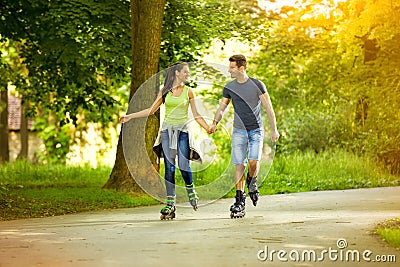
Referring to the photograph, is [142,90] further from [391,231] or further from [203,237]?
[391,231]

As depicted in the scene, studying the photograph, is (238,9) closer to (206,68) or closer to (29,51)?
(206,68)

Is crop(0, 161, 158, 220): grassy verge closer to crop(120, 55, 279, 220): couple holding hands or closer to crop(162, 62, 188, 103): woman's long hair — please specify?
crop(120, 55, 279, 220): couple holding hands

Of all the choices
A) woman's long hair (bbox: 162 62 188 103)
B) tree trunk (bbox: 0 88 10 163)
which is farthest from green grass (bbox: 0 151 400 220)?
tree trunk (bbox: 0 88 10 163)

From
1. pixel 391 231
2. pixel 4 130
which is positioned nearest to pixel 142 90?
pixel 391 231

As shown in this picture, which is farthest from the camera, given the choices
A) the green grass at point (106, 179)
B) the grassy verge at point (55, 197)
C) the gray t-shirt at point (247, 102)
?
the green grass at point (106, 179)

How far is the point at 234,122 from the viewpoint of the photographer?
1301cm

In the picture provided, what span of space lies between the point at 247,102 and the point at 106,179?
1046cm

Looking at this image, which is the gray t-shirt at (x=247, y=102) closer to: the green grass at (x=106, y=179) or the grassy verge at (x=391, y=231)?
the grassy verge at (x=391, y=231)

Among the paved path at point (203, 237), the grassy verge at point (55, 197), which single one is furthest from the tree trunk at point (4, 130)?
the paved path at point (203, 237)

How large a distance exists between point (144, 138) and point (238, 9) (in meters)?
9.99

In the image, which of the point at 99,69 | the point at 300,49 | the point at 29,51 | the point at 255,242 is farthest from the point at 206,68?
the point at 255,242

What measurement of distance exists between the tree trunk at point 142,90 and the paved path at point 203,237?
209cm

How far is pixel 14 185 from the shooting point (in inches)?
817

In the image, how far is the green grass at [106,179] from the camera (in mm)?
16216
